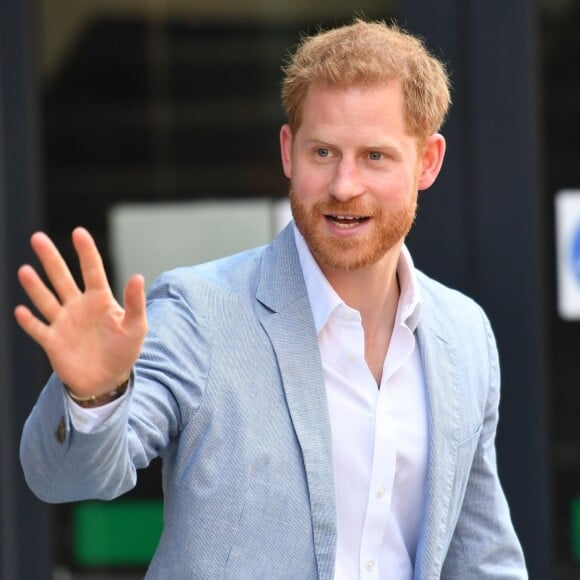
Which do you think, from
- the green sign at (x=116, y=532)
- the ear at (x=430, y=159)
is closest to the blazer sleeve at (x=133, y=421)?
the ear at (x=430, y=159)

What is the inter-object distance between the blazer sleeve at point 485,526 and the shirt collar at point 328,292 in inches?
8.4

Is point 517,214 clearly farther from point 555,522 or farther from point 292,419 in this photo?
point 292,419

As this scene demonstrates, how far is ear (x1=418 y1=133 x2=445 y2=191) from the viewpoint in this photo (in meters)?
2.64

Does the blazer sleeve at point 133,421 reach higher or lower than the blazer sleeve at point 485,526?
higher

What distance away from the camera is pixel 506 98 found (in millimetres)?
4426

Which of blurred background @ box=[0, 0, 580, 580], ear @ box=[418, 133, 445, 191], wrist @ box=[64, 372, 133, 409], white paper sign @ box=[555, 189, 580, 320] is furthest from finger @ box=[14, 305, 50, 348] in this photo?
white paper sign @ box=[555, 189, 580, 320]

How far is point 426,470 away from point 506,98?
7.31 ft

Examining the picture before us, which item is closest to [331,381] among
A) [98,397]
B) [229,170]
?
[98,397]

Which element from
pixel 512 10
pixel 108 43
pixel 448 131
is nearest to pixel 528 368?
pixel 448 131

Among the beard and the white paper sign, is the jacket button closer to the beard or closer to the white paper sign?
the beard

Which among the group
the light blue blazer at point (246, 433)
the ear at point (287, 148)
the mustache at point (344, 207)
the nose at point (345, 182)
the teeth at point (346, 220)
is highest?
the ear at point (287, 148)

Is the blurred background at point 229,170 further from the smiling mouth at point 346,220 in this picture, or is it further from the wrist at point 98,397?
the wrist at point 98,397

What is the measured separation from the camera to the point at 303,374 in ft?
7.96

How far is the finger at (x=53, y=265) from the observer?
6.07ft
